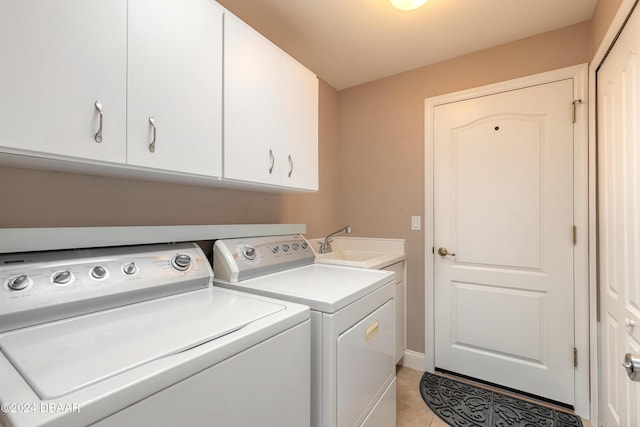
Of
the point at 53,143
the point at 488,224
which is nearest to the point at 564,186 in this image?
the point at 488,224

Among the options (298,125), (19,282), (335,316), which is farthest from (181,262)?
(298,125)

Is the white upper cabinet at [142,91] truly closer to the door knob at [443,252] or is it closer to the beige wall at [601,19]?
the door knob at [443,252]

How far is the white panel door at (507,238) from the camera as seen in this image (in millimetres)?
1883

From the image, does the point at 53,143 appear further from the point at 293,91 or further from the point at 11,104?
the point at 293,91

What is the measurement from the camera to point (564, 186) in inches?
73.5

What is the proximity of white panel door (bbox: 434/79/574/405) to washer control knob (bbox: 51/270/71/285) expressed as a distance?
223 centimetres

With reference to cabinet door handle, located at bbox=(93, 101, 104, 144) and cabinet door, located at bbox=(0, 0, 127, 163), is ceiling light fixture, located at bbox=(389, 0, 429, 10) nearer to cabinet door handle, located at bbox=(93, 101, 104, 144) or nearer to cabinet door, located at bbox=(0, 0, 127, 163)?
cabinet door, located at bbox=(0, 0, 127, 163)

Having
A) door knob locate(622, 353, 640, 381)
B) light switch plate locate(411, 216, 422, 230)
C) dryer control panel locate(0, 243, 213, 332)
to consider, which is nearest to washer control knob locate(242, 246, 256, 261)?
dryer control panel locate(0, 243, 213, 332)

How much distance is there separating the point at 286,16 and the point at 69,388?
2015 mm

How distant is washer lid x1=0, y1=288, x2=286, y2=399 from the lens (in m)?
0.56

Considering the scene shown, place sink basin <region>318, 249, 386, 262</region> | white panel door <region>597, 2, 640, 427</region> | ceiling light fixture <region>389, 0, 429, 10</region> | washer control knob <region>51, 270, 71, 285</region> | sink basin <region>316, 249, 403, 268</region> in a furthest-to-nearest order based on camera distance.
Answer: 1. sink basin <region>318, 249, 386, 262</region>
2. sink basin <region>316, 249, 403, 268</region>
3. ceiling light fixture <region>389, 0, 429, 10</region>
4. white panel door <region>597, 2, 640, 427</region>
5. washer control knob <region>51, 270, 71, 285</region>

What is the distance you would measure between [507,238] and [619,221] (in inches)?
28.1

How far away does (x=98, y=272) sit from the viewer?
0.97m

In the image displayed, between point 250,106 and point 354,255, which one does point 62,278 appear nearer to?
point 250,106
